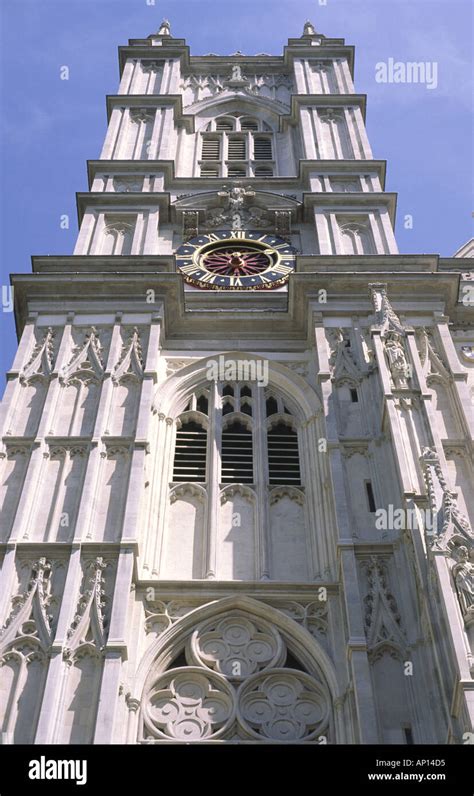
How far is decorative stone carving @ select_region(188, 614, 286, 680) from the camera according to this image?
70.0 ft

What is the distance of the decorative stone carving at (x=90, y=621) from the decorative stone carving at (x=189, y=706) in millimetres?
1461

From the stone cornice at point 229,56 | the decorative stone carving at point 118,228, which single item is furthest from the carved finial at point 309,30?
the decorative stone carving at point 118,228

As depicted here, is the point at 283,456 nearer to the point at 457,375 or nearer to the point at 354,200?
the point at 457,375

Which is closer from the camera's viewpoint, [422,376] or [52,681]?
[52,681]

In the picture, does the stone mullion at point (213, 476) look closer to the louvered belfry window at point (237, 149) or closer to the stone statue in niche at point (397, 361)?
the stone statue in niche at point (397, 361)

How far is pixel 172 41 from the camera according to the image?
49531 mm

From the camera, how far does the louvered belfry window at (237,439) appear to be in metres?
26.2

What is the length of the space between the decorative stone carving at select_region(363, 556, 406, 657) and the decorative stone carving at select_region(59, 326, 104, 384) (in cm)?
844

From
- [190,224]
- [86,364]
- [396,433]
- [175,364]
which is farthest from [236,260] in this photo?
[396,433]

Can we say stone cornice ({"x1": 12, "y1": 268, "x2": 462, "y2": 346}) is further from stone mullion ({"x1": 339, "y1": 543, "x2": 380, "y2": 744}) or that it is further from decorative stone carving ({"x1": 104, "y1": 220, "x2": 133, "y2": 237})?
stone mullion ({"x1": 339, "y1": 543, "x2": 380, "y2": 744})

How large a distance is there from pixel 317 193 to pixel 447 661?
791 inches

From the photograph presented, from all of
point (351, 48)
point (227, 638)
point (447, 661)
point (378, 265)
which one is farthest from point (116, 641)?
point (351, 48)

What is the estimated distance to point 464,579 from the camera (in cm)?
1880
